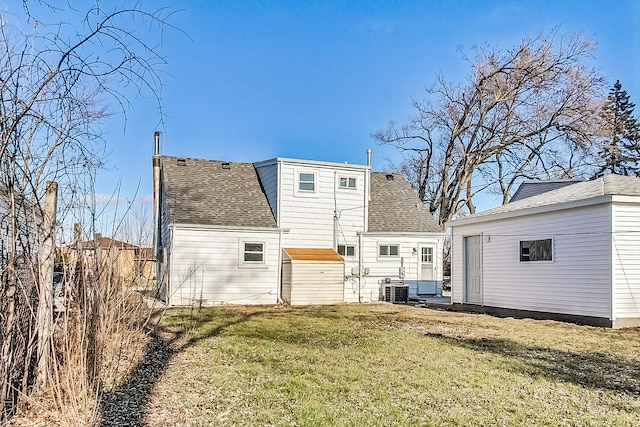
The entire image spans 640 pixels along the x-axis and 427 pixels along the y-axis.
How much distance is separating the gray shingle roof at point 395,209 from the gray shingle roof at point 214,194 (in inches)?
168

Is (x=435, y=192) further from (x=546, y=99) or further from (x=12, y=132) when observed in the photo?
(x=12, y=132)

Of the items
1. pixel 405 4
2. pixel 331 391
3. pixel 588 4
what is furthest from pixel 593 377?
pixel 588 4

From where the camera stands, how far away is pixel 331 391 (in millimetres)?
5484

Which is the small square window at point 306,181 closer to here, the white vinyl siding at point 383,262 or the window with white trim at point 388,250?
the white vinyl siding at point 383,262

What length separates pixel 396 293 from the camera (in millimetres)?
17875

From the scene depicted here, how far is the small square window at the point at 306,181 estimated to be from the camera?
1747 cm

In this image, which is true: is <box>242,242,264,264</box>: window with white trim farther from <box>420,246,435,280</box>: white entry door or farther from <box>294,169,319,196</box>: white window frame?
<box>420,246,435,280</box>: white entry door

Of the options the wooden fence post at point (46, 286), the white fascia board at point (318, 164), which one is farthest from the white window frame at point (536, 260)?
the wooden fence post at point (46, 286)

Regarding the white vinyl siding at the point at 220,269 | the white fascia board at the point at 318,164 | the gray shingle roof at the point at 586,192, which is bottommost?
the white vinyl siding at the point at 220,269

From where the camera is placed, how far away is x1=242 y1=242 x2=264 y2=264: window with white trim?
54.0 feet

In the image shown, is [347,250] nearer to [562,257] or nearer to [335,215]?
[335,215]

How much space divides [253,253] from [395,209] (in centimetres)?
634

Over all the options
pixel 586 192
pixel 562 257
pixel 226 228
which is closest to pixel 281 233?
pixel 226 228

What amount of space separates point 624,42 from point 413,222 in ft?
41.7
